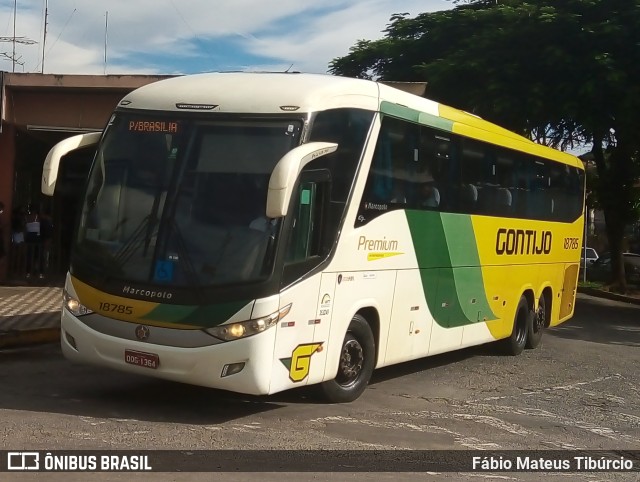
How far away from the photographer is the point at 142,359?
8055 mm

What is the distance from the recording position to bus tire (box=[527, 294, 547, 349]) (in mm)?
14812

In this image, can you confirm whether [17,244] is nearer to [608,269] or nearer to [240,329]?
[240,329]

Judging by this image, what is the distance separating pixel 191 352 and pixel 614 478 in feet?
11.9

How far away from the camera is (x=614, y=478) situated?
7227 mm

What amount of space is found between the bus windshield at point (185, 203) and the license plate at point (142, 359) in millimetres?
646

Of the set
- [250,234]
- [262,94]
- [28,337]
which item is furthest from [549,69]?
[250,234]

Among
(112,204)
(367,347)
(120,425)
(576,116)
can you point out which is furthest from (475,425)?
(576,116)

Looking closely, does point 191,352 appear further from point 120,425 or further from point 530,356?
point 530,356

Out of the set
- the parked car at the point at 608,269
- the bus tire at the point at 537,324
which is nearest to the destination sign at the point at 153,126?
the bus tire at the point at 537,324

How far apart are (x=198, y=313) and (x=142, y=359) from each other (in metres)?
0.68

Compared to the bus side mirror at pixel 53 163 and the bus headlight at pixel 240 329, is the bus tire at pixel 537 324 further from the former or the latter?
the bus side mirror at pixel 53 163

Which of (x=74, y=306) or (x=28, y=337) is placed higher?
(x=74, y=306)

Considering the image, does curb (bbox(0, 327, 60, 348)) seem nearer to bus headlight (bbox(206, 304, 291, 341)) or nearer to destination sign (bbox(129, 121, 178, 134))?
destination sign (bbox(129, 121, 178, 134))

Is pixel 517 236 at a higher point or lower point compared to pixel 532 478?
higher
